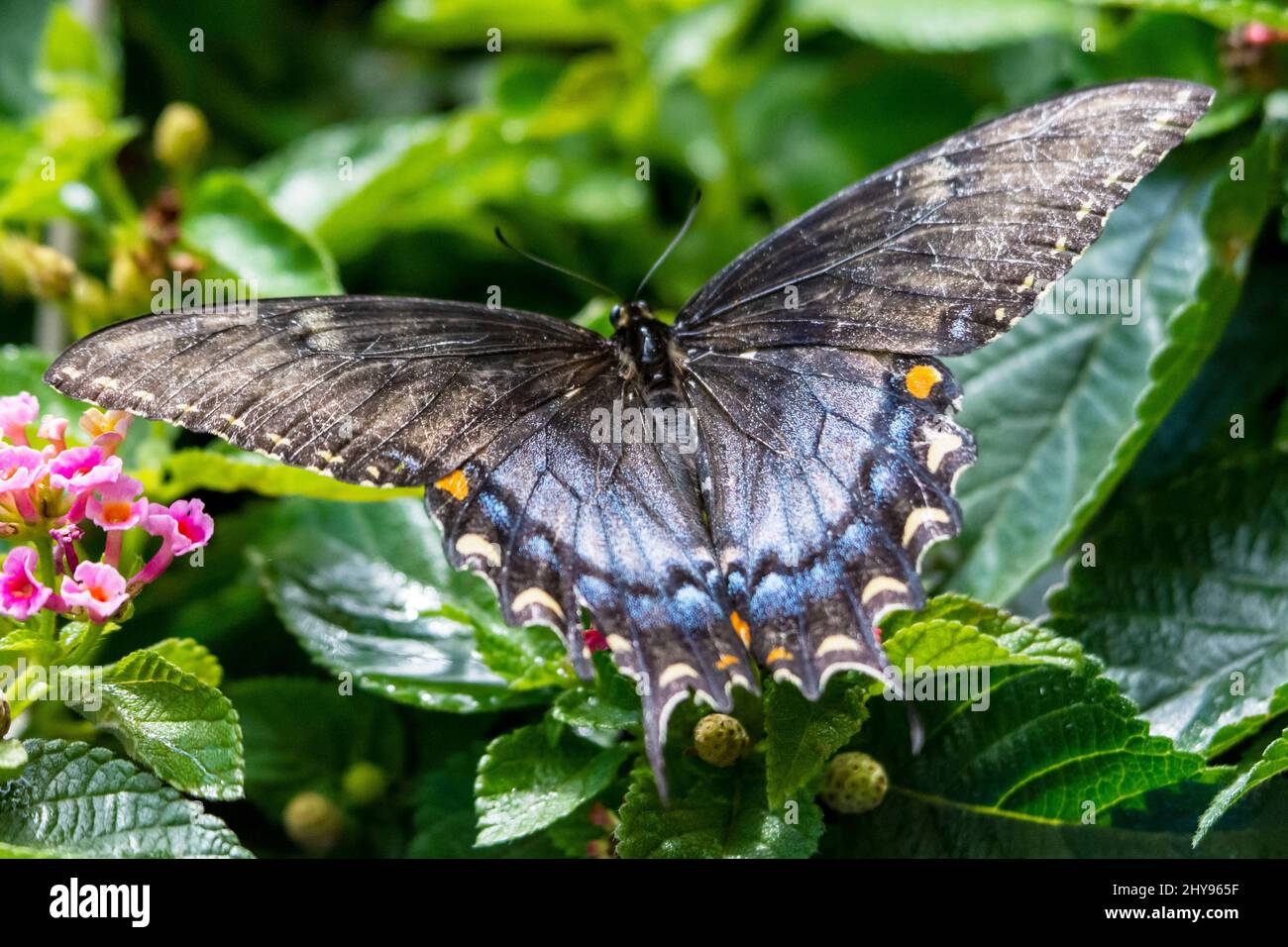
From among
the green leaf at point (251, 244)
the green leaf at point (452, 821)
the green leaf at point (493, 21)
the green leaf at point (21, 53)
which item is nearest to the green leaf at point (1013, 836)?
the green leaf at point (452, 821)

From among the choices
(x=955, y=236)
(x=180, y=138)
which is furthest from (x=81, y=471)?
(x=955, y=236)

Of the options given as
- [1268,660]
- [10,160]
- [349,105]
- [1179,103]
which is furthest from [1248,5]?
[349,105]

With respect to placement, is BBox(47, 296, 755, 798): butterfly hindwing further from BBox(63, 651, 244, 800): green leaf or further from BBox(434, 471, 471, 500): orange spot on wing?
BBox(63, 651, 244, 800): green leaf

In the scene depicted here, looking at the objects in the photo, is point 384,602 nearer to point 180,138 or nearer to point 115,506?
point 115,506

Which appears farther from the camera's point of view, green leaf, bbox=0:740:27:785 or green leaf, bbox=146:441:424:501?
green leaf, bbox=146:441:424:501

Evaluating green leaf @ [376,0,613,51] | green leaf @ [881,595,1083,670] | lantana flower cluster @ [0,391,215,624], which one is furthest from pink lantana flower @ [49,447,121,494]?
green leaf @ [376,0,613,51]

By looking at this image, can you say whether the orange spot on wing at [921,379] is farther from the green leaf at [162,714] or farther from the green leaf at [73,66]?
the green leaf at [73,66]
